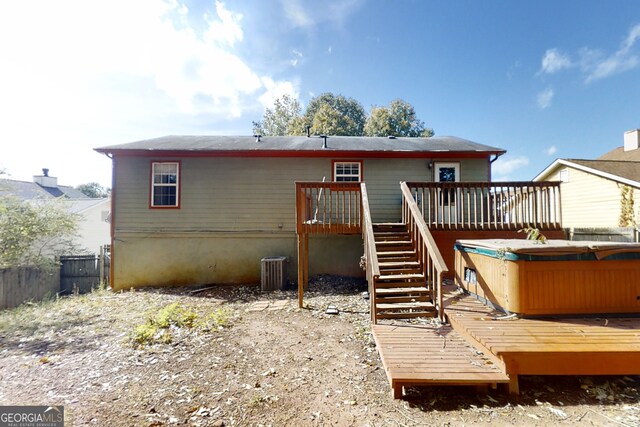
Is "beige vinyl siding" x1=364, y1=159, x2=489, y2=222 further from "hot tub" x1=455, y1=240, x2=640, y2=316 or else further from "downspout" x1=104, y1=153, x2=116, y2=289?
"downspout" x1=104, y1=153, x2=116, y2=289

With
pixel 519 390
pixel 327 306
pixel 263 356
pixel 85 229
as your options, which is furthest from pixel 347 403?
pixel 85 229

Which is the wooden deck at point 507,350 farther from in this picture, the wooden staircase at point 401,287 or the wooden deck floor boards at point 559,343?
the wooden staircase at point 401,287

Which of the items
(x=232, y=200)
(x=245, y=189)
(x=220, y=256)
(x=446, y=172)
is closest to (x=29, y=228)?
(x=220, y=256)

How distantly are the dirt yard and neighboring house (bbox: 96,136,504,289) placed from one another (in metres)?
2.59

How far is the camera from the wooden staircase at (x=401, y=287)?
4012 mm

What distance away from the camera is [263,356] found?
139 inches

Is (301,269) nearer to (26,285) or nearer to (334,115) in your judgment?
(26,285)

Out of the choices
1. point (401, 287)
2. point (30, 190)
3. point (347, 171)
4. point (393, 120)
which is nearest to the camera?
point (401, 287)

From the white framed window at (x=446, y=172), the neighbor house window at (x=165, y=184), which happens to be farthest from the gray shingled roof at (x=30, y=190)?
the white framed window at (x=446, y=172)

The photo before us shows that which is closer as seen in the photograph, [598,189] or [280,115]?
[598,189]

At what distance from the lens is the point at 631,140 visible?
→ 13273mm

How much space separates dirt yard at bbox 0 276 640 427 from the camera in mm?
2327

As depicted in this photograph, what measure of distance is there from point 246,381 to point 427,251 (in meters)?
3.46

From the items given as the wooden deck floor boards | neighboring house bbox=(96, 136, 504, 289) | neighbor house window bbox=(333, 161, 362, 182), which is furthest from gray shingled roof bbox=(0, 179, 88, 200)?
the wooden deck floor boards
